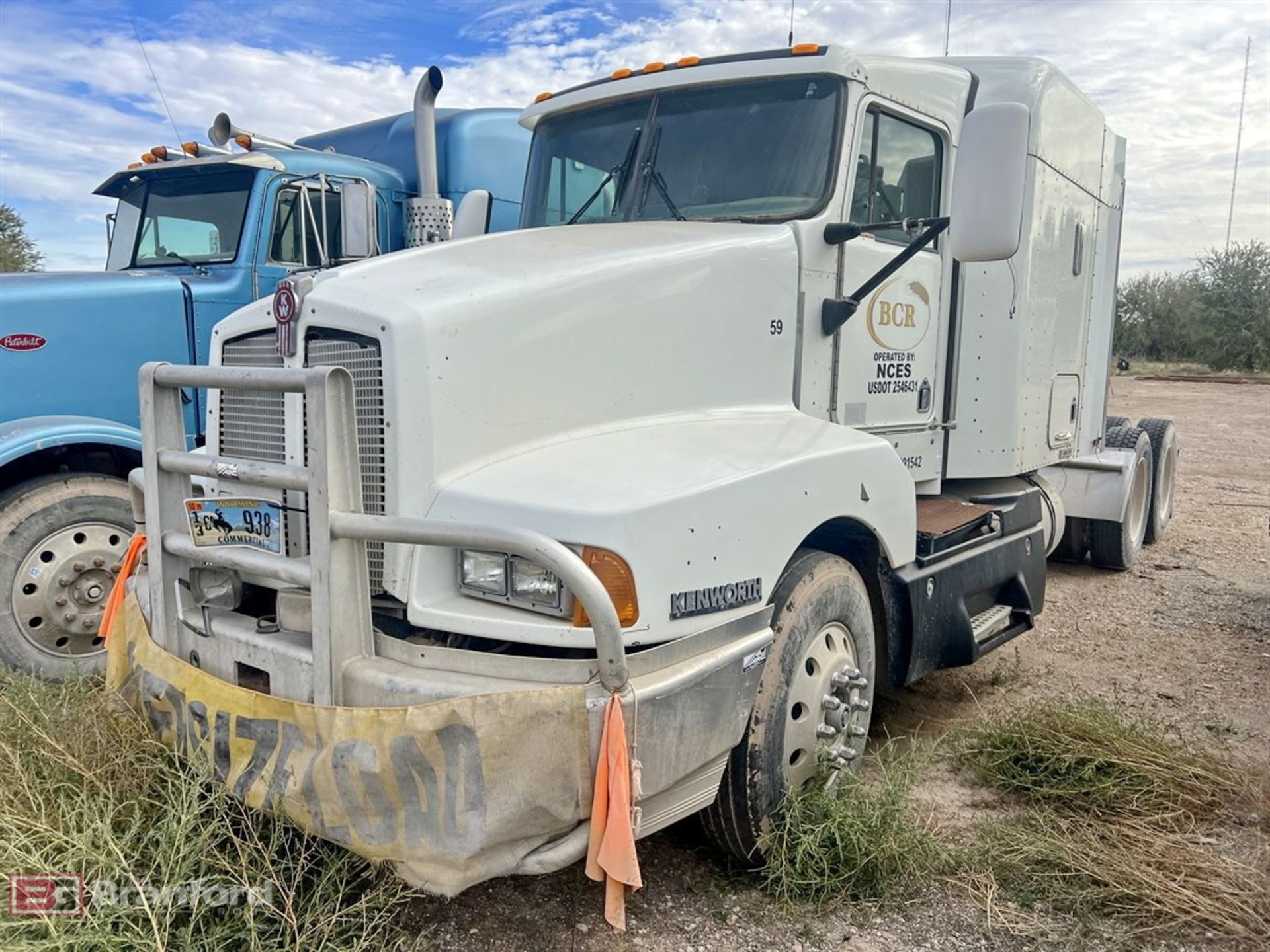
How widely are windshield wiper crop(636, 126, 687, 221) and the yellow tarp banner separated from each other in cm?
243

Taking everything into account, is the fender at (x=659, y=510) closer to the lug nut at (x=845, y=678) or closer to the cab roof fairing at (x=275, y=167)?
the lug nut at (x=845, y=678)

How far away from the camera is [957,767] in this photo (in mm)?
4340

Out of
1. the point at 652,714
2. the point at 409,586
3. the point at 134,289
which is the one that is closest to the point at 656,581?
the point at 652,714

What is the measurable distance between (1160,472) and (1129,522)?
140 centimetres

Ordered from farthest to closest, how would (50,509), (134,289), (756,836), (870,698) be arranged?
1. (134,289)
2. (50,509)
3. (870,698)
4. (756,836)

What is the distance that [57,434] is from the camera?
486 centimetres

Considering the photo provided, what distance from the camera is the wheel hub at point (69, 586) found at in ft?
16.0

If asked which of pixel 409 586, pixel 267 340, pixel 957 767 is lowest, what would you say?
pixel 957 767

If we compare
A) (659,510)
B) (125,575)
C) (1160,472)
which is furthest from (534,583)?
(1160,472)

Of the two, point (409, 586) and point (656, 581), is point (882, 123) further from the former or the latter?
point (409, 586)

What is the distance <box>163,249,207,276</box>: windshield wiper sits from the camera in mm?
5977

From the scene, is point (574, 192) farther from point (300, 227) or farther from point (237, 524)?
point (237, 524)

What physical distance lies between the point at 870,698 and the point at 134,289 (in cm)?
451

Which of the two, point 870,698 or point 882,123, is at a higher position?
point 882,123
